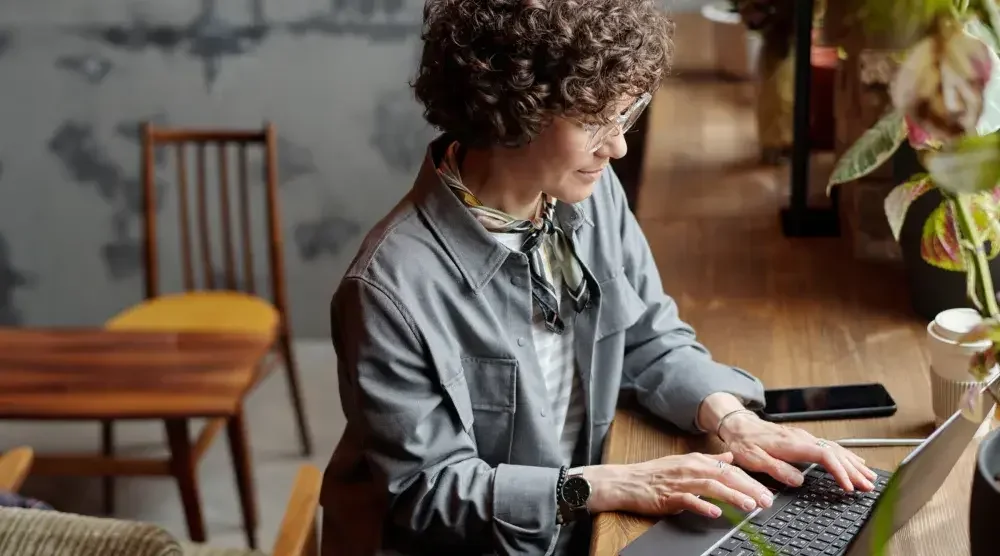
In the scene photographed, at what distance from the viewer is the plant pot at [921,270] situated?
4.87ft

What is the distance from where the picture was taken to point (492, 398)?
1.32 metres

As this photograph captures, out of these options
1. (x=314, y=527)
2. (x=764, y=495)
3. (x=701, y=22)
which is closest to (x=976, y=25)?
(x=764, y=495)

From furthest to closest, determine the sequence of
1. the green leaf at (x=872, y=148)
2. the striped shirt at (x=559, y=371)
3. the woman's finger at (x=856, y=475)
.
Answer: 1. the striped shirt at (x=559, y=371)
2. the woman's finger at (x=856, y=475)
3. the green leaf at (x=872, y=148)

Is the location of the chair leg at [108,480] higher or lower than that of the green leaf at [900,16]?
lower

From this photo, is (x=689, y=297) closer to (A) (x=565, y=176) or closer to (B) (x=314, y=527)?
(A) (x=565, y=176)

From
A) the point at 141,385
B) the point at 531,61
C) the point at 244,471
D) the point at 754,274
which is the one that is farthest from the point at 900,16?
the point at 244,471

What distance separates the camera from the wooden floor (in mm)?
1482

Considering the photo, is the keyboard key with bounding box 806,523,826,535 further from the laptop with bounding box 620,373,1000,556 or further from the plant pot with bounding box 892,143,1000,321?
the plant pot with bounding box 892,143,1000,321

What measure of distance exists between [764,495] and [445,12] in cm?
66

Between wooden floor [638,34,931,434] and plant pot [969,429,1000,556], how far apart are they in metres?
0.53

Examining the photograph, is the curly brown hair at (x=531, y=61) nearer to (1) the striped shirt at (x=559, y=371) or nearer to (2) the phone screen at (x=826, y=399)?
(1) the striped shirt at (x=559, y=371)

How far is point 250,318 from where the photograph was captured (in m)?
2.89

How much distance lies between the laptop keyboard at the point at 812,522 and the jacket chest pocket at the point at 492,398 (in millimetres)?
348

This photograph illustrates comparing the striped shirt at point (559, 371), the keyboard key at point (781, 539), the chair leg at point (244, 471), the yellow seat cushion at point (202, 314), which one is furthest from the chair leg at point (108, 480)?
the keyboard key at point (781, 539)
